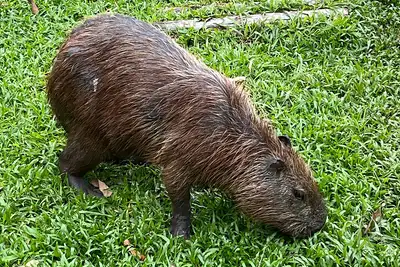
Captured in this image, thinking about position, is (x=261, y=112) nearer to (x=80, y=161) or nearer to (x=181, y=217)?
(x=181, y=217)

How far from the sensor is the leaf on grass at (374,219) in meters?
4.54

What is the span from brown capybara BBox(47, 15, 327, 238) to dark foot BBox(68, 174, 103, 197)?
250 millimetres

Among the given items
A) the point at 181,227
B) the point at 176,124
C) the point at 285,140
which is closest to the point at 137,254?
the point at 181,227

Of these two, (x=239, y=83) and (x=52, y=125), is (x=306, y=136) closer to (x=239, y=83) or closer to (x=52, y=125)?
(x=239, y=83)

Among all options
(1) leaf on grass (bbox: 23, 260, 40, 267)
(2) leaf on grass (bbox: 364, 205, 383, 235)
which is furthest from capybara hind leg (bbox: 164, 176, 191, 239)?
(2) leaf on grass (bbox: 364, 205, 383, 235)

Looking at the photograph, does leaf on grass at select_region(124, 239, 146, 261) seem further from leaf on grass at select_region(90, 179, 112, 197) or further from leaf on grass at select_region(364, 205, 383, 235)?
leaf on grass at select_region(364, 205, 383, 235)

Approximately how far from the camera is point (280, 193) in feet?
14.1

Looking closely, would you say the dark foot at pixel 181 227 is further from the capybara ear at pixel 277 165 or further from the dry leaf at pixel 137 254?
the capybara ear at pixel 277 165

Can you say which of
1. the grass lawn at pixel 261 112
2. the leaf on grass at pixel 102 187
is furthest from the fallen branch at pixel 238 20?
the leaf on grass at pixel 102 187

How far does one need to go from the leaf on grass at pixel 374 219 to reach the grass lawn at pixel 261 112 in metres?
0.03

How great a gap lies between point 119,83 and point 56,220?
1060 millimetres

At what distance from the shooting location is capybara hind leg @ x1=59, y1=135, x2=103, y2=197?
4793 mm

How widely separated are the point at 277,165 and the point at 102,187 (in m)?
1.46

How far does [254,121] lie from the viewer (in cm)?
447
